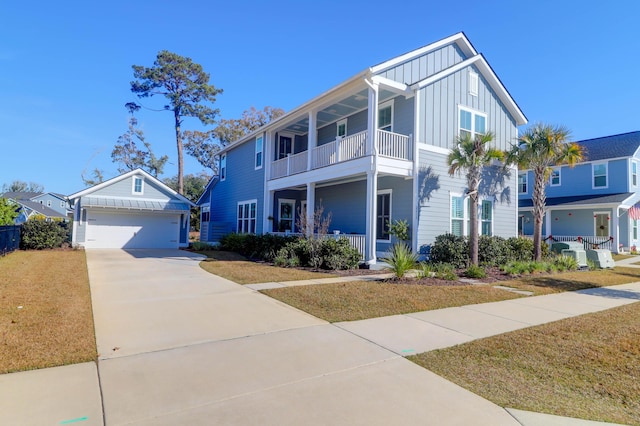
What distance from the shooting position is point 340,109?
1545 cm

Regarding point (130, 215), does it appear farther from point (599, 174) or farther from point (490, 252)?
point (599, 174)

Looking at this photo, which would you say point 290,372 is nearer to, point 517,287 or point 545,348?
point 545,348

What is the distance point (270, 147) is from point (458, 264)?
11.1m

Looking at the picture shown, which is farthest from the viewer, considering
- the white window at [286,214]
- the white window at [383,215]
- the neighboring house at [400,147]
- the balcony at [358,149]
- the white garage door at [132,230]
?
the white garage door at [132,230]

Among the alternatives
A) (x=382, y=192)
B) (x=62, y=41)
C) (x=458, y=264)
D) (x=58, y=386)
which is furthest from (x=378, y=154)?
(x=62, y=41)

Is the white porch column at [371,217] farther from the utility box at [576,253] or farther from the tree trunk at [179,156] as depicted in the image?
the tree trunk at [179,156]

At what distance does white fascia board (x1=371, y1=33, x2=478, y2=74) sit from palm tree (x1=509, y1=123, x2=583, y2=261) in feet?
14.8

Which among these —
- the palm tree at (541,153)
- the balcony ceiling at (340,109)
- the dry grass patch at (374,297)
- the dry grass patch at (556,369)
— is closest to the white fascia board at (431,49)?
the balcony ceiling at (340,109)

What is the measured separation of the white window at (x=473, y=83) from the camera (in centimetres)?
1500

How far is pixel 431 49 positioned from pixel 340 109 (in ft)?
14.2

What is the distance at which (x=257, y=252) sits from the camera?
16281 mm

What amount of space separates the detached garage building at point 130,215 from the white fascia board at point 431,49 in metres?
14.9

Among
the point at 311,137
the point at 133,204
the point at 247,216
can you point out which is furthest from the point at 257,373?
the point at 133,204

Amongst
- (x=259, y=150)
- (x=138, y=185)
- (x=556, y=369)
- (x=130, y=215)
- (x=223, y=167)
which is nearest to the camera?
(x=556, y=369)
